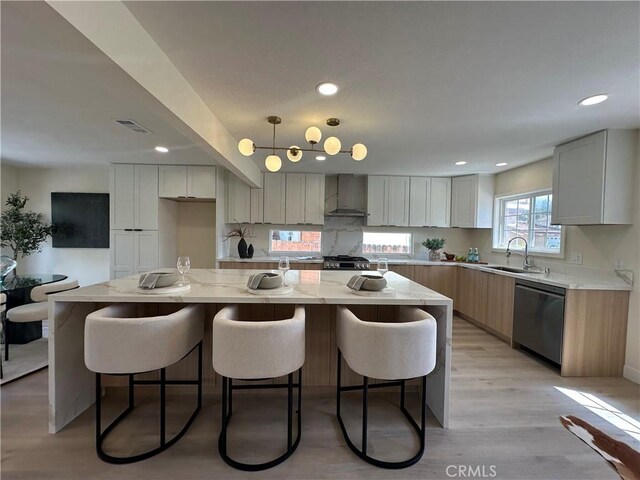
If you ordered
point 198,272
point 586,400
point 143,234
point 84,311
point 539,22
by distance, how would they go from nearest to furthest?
point 539,22, point 84,311, point 586,400, point 198,272, point 143,234

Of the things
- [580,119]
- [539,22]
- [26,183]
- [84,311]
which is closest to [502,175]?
[580,119]

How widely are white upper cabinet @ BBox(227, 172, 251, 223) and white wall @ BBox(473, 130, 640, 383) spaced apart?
4.25m

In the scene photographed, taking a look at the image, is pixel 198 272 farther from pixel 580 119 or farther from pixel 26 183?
pixel 26 183

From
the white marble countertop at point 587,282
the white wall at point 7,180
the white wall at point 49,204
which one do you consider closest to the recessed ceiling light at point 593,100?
the white marble countertop at point 587,282

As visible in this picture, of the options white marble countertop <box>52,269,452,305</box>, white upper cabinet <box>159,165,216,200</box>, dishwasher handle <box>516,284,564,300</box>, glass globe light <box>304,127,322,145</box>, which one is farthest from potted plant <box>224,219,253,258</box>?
dishwasher handle <box>516,284,564,300</box>

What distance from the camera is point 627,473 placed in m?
1.64

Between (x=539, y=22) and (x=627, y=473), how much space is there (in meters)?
2.56

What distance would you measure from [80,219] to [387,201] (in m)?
5.20

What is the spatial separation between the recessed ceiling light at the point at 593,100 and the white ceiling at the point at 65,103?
3014mm

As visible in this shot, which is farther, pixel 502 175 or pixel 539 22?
pixel 502 175

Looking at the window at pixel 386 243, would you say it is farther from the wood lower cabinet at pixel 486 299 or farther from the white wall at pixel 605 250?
the white wall at pixel 605 250

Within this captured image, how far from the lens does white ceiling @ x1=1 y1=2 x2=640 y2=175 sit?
4.32 ft

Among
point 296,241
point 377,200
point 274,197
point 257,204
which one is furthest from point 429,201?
point 257,204

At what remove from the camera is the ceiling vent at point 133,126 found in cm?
262
